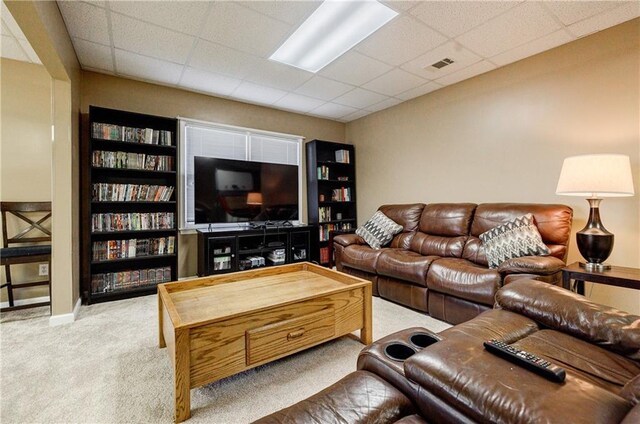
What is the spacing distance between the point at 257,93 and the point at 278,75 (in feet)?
2.12

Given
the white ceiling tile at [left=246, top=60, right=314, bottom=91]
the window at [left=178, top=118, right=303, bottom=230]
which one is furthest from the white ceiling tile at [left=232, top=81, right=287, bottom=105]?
the window at [left=178, top=118, right=303, bottom=230]

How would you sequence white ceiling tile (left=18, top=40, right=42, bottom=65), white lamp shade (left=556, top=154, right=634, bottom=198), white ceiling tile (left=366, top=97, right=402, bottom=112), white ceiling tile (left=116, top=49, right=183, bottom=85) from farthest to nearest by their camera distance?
white ceiling tile (left=366, top=97, right=402, bottom=112) < white ceiling tile (left=116, top=49, right=183, bottom=85) < white ceiling tile (left=18, top=40, right=42, bottom=65) < white lamp shade (left=556, top=154, right=634, bottom=198)

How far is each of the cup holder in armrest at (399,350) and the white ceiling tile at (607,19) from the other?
3.03m

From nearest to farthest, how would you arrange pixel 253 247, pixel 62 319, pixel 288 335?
pixel 288 335 < pixel 62 319 < pixel 253 247

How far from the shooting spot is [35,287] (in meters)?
2.97

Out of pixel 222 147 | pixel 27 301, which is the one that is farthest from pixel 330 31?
pixel 27 301

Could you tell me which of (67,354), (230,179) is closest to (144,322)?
(67,354)

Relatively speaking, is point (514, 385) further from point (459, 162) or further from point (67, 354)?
point (459, 162)

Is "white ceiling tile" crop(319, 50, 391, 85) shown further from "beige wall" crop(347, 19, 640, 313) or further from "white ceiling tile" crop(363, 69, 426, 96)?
"beige wall" crop(347, 19, 640, 313)

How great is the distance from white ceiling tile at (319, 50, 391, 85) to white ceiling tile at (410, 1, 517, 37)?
2.43 ft

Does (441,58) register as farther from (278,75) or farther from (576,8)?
(278,75)

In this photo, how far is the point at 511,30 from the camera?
2.47m

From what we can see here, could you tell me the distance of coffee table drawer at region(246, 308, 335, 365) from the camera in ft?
5.19

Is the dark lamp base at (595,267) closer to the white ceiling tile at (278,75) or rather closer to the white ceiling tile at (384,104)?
the white ceiling tile at (384,104)
